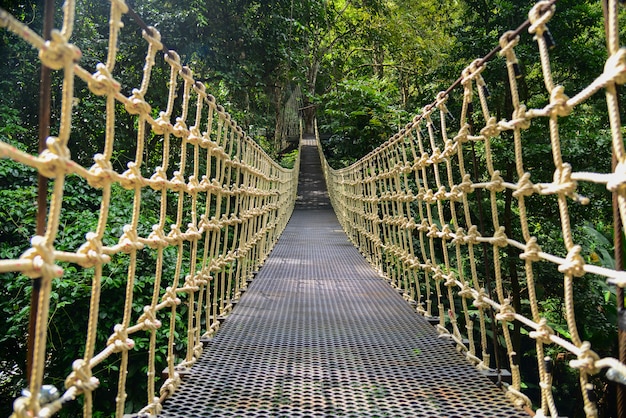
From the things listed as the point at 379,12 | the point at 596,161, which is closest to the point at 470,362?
the point at 596,161

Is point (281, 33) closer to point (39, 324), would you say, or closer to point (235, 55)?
point (235, 55)

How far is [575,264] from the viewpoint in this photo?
0.76 metres

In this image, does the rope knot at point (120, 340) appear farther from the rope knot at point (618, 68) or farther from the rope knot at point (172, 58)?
the rope knot at point (618, 68)

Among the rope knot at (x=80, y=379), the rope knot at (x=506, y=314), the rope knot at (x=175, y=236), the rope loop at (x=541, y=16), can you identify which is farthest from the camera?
the rope knot at (x=175, y=236)

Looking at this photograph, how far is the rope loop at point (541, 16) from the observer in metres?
0.83

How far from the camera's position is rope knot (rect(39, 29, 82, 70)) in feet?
1.86

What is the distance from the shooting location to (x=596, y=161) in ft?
12.0

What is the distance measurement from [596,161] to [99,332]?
3698 mm

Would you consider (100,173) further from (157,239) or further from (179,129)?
(179,129)

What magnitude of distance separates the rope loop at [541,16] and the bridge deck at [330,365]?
0.77m

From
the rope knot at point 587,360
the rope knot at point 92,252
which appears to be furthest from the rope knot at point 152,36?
the rope knot at point 587,360

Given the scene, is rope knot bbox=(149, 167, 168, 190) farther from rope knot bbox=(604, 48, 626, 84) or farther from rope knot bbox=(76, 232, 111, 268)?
rope knot bbox=(604, 48, 626, 84)

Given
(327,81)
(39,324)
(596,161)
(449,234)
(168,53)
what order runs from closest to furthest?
1. (39,324)
2. (168,53)
3. (449,234)
4. (596,161)
5. (327,81)

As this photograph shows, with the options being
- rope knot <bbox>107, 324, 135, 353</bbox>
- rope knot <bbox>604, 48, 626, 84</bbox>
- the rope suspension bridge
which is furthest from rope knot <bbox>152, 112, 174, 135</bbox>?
rope knot <bbox>604, 48, 626, 84</bbox>
